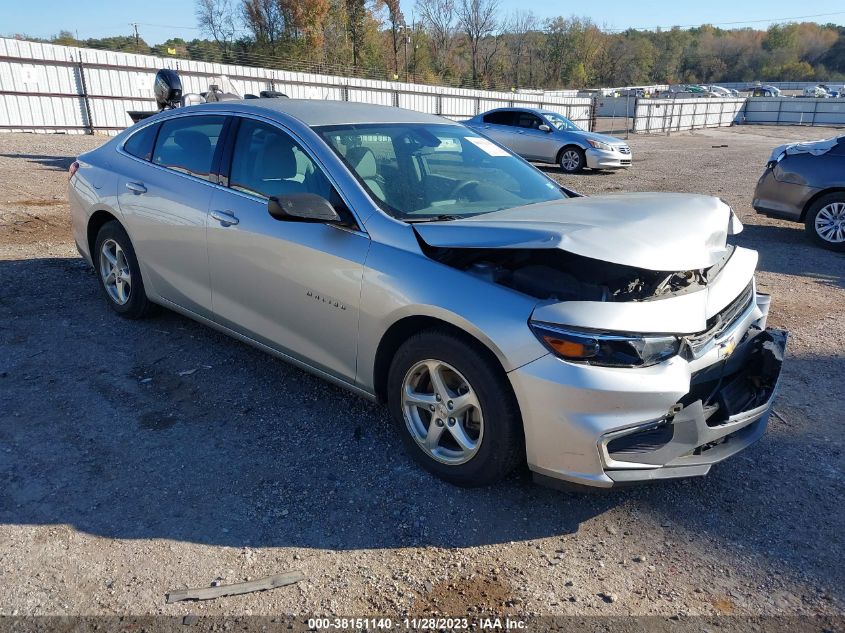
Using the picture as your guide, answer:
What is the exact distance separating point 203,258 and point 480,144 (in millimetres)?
1959

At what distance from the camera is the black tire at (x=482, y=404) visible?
2.75m

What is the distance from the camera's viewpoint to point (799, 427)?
376 cm

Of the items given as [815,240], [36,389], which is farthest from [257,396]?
[815,240]

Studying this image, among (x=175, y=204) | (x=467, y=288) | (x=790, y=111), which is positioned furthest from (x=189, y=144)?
(x=790, y=111)

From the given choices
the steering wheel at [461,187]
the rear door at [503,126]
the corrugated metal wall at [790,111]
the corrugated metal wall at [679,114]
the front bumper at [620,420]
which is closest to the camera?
the front bumper at [620,420]

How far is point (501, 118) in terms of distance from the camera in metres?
17.3

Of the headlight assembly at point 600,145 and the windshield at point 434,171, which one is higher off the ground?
the windshield at point 434,171

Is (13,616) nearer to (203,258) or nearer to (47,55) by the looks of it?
(203,258)

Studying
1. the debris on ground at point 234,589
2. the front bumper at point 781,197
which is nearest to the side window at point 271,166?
the debris on ground at point 234,589

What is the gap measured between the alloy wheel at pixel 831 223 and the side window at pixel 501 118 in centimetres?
1008

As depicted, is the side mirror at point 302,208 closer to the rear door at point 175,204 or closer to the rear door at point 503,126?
the rear door at point 175,204

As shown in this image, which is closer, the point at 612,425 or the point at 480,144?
the point at 612,425

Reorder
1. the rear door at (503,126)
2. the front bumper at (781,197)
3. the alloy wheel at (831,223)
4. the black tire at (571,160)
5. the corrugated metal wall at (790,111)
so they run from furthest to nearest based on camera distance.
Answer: the corrugated metal wall at (790,111)
the rear door at (503,126)
the black tire at (571,160)
the front bumper at (781,197)
the alloy wheel at (831,223)

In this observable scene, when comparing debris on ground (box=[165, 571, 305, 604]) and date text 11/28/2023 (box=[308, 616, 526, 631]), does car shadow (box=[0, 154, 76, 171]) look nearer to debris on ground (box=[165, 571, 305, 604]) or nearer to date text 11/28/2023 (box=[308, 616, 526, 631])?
debris on ground (box=[165, 571, 305, 604])
